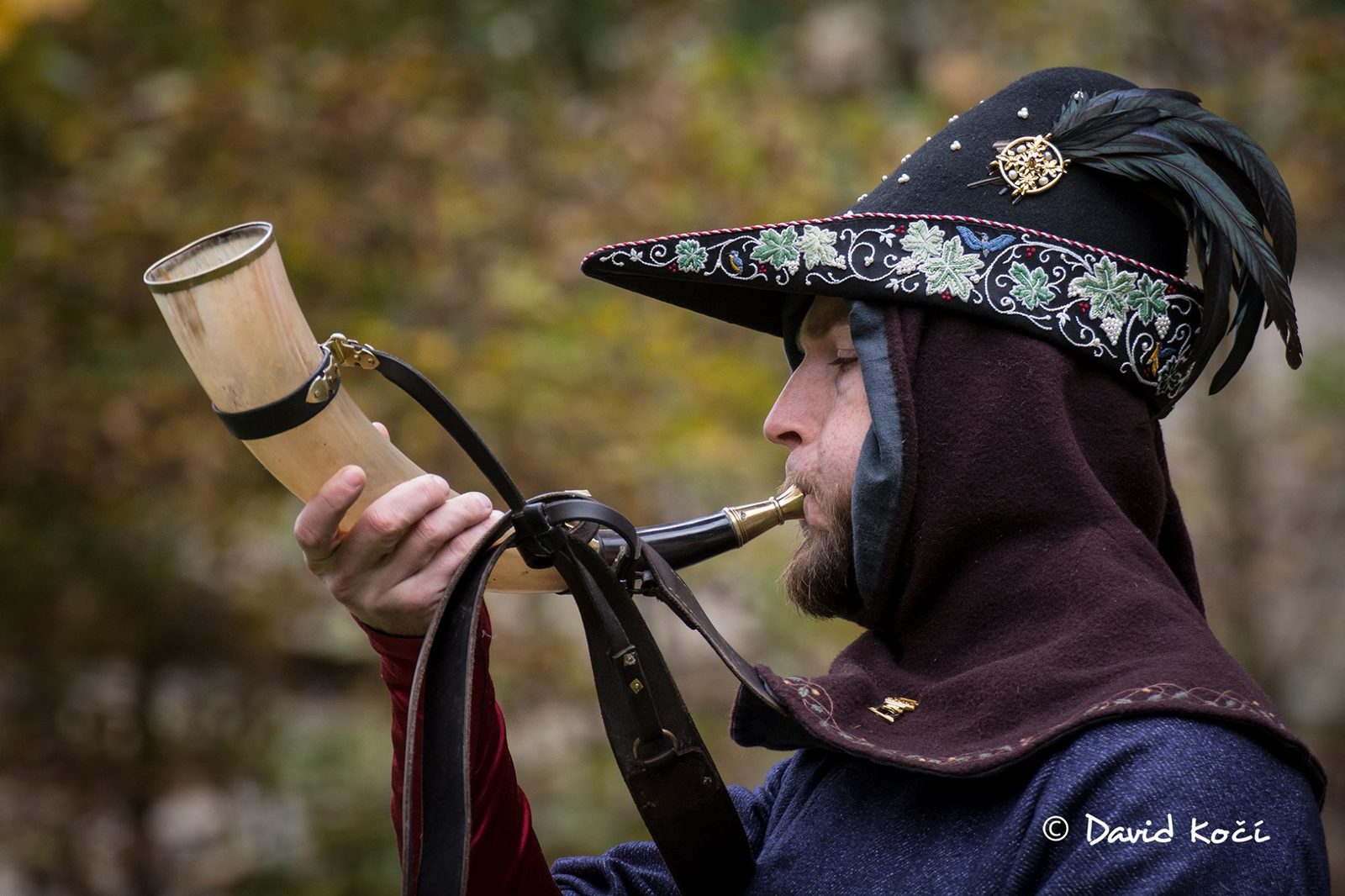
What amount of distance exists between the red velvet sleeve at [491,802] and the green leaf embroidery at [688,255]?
2.03 feet

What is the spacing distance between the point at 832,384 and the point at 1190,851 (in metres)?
0.90

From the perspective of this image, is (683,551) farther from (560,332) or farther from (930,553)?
(560,332)

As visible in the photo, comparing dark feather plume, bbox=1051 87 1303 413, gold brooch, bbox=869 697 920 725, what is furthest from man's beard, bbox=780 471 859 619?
dark feather plume, bbox=1051 87 1303 413

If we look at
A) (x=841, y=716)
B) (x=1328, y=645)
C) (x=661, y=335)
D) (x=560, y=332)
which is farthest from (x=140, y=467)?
(x=1328, y=645)

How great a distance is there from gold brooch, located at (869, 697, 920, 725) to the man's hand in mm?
621

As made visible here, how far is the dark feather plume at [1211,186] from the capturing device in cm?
200

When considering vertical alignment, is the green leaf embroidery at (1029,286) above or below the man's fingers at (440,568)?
above

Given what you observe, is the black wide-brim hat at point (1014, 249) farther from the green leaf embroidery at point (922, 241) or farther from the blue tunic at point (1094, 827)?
the blue tunic at point (1094, 827)

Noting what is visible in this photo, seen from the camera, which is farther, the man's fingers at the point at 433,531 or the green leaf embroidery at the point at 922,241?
the green leaf embroidery at the point at 922,241

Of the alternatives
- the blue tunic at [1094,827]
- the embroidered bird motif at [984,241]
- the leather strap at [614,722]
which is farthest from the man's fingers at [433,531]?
the embroidered bird motif at [984,241]

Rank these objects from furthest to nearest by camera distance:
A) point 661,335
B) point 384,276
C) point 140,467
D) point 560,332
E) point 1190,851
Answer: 1. point 661,335
2. point 560,332
3. point 384,276
4. point 140,467
5. point 1190,851

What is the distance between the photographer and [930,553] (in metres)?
1.99

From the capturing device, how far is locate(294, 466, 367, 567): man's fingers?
5.88ft

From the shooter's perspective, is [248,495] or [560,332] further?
[560,332]
